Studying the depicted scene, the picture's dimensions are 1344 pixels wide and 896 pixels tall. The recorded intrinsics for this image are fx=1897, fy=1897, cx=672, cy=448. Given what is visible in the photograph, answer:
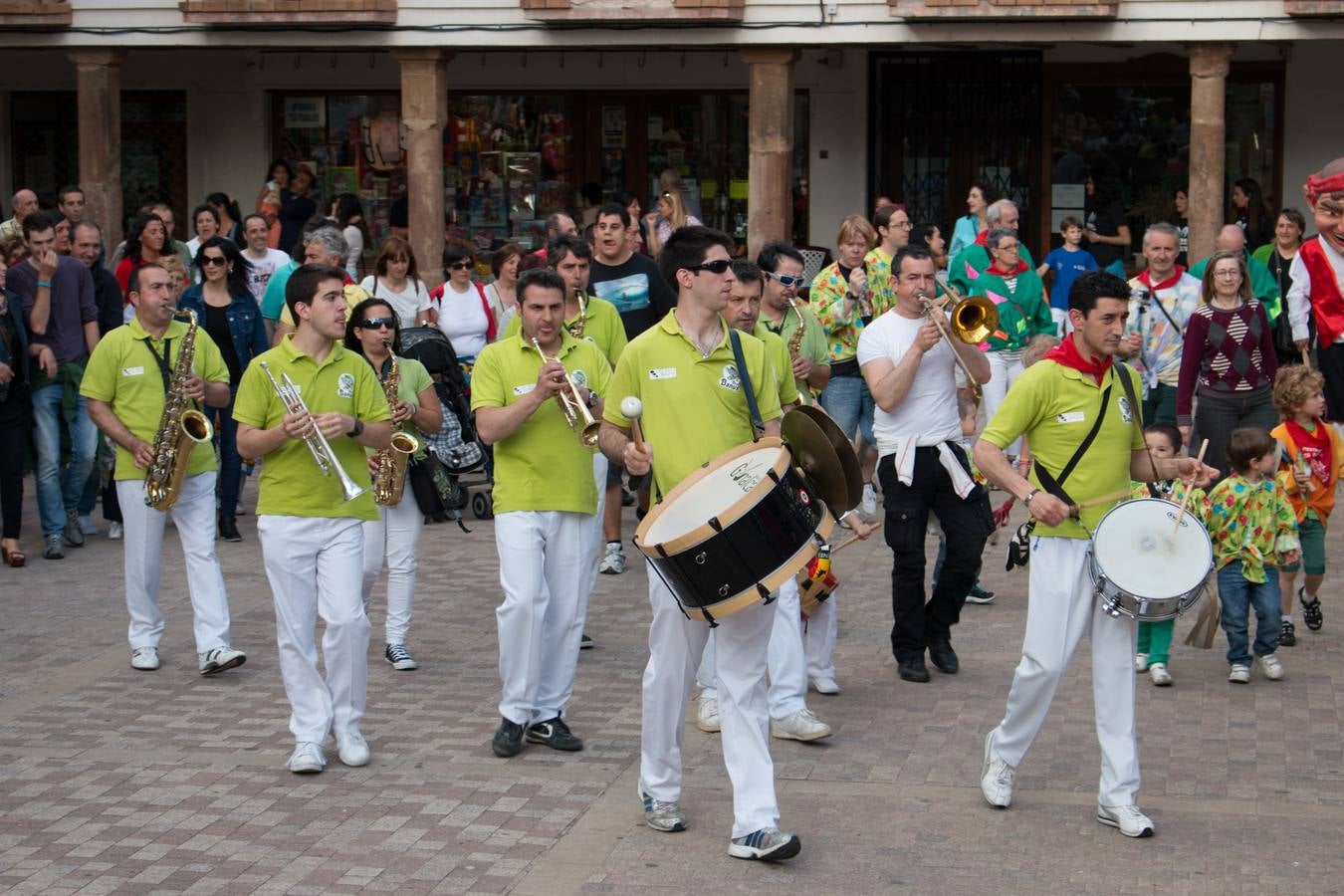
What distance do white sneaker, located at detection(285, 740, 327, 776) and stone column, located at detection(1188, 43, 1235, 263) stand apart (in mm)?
13748

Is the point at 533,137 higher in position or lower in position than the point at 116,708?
higher

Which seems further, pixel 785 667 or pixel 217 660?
pixel 217 660

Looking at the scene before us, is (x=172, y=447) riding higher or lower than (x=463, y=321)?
lower

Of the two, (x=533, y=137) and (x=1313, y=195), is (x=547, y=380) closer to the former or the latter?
(x=1313, y=195)

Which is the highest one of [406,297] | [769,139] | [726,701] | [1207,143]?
[769,139]

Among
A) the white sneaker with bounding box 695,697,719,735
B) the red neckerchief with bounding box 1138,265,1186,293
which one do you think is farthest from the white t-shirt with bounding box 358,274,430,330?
the white sneaker with bounding box 695,697,719,735

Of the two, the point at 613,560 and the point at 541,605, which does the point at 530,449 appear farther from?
the point at 613,560

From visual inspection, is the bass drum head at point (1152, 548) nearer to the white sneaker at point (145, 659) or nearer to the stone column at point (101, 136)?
the white sneaker at point (145, 659)

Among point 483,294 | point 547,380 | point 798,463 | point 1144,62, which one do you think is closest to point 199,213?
point 483,294

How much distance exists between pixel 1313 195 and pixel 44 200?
17.8 metres

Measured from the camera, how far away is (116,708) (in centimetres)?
834

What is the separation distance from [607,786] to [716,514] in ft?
4.88

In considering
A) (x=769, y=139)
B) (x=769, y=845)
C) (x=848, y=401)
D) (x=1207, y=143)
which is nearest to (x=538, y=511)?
(x=769, y=845)

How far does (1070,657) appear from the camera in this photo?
6.54m
